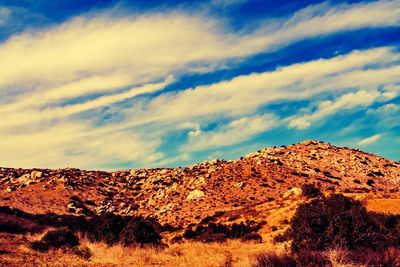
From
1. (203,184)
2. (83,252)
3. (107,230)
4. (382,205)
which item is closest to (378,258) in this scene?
(83,252)

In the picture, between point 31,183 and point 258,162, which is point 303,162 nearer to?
point 258,162

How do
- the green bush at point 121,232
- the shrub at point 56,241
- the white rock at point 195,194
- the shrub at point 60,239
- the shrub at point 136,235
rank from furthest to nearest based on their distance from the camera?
the white rock at point 195,194
the green bush at point 121,232
the shrub at point 136,235
the shrub at point 60,239
the shrub at point 56,241

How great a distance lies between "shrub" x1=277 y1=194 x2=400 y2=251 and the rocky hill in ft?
104

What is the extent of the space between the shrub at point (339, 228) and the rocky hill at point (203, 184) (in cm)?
3167

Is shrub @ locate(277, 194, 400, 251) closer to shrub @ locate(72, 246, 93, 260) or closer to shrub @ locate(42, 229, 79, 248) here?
shrub @ locate(72, 246, 93, 260)

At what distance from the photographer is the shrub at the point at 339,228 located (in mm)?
16141

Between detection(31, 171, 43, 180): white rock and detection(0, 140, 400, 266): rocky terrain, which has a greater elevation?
detection(31, 171, 43, 180): white rock

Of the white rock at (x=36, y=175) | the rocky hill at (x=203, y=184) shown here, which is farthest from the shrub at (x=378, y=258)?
the white rock at (x=36, y=175)

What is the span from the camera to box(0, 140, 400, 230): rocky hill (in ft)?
206

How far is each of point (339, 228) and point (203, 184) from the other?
2173 inches

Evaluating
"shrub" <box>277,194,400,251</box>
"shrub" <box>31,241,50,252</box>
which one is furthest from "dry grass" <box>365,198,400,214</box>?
"shrub" <box>31,241,50,252</box>

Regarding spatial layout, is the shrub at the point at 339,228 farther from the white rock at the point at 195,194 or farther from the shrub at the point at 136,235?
the white rock at the point at 195,194

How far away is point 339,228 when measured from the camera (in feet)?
54.4

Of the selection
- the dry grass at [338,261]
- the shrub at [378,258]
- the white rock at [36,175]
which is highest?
the white rock at [36,175]
